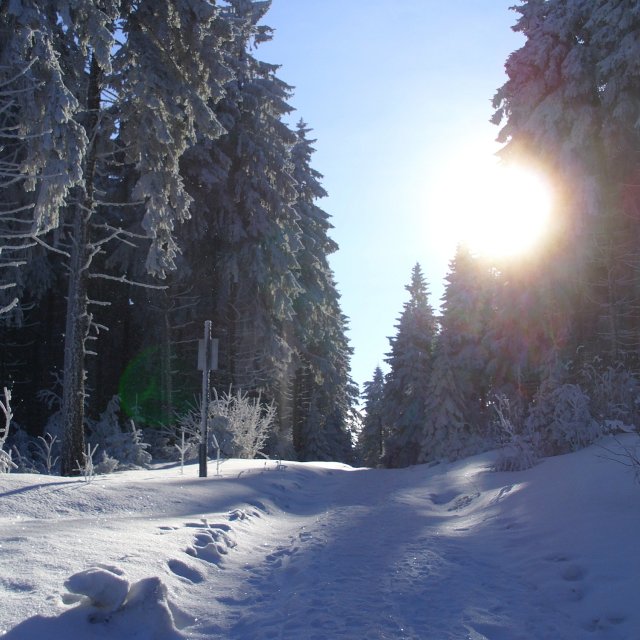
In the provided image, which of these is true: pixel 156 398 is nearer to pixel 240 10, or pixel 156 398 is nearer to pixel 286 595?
pixel 240 10

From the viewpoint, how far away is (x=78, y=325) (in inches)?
370

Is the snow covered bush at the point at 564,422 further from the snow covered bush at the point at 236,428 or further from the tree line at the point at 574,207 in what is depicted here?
the snow covered bush at the point at 236,428

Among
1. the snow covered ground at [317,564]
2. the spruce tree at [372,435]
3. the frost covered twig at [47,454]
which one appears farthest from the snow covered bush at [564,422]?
the spruce tree at [372,435]

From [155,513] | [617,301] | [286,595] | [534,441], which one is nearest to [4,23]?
[155,513]

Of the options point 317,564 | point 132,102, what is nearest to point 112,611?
point 317,564

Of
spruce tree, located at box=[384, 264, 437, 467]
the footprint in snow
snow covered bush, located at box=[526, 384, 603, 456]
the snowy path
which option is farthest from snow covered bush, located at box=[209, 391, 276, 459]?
spruce tree, located at box=[384, 264, 437, 467]

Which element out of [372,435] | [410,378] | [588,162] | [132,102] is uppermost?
[588,162]

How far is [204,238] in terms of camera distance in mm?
20438

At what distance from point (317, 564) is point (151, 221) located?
690 centimetres

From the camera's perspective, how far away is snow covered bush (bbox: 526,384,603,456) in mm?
9234

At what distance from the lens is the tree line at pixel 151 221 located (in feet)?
29.5

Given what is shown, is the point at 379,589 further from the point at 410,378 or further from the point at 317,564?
the point at 410,378

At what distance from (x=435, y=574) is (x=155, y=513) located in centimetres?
312

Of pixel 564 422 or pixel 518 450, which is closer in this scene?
pixel 564 422
